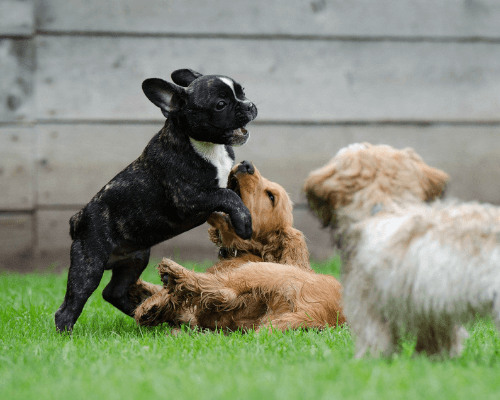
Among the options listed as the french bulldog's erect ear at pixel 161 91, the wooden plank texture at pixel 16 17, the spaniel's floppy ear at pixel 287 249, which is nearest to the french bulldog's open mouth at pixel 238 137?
the french bulldog's erect ear at pixel 161 91

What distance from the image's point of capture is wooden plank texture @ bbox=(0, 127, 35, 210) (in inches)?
237

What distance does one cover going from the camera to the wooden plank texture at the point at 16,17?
234 inches

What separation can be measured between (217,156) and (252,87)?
9.68 ft

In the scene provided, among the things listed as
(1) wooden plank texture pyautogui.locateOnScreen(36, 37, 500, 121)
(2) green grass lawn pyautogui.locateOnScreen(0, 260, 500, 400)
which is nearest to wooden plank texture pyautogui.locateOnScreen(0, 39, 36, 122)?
(1) wooden plank texture pyautogui.locateOnScreen(36, 37, 500, 121)

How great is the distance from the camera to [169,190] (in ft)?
10.8

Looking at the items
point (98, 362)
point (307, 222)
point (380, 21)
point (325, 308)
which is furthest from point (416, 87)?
point (98, 362)

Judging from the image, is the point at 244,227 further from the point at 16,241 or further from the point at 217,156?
the point at 16,241

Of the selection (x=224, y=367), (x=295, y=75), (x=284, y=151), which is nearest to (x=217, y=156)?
(x=224, y=367)

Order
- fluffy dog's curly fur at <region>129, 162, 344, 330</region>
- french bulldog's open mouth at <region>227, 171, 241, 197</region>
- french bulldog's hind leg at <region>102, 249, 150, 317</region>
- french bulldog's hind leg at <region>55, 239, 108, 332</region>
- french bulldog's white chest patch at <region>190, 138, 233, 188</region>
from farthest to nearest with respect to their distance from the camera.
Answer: french bulldog's hind leg at <region>102, 249, 150, 317</region>
french bulldog's open mouth at <region>227, 171, 241, 197</region>
french bulldog's white chest patch at <region>190, 138, 233, 188</region>
french bulldog's hind leg at <region>55, 239, 108, 332</region>
fluffy dog's curly fur at <region>129, 162, 344, 330</region>

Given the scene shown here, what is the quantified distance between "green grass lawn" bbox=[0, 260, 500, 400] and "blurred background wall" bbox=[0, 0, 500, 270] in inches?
115

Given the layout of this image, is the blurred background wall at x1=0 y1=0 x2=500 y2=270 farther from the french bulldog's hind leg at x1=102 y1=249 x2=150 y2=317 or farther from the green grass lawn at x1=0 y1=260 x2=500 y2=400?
the green grass lawn at x1=0 y1=260 x2=500 y2=400

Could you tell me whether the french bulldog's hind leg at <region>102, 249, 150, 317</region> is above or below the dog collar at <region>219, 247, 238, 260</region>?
below

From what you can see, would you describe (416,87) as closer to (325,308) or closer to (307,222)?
(307,222)

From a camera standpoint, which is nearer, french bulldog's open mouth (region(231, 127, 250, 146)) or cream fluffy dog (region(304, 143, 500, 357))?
cream fluffy dog (region(304, 143, 500, 357))
